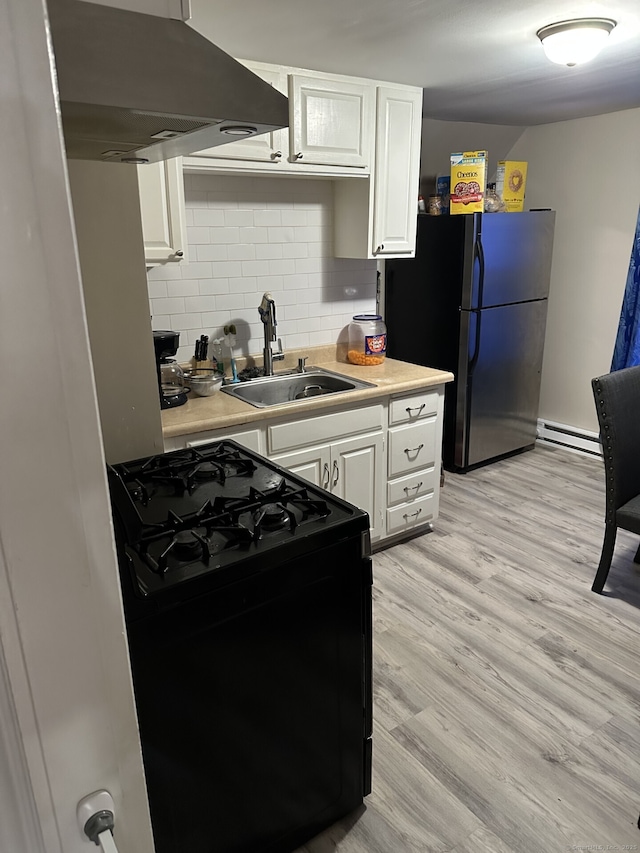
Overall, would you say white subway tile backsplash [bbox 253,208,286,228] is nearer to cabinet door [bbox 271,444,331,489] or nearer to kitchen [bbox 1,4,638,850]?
cabinet door [bbox 271,444,331,489]

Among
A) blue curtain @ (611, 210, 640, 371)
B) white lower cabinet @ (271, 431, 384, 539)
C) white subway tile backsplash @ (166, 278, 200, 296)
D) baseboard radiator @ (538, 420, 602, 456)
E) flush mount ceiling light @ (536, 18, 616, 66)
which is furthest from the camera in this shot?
baseboard radiator @ (538, 420, 602, 456)

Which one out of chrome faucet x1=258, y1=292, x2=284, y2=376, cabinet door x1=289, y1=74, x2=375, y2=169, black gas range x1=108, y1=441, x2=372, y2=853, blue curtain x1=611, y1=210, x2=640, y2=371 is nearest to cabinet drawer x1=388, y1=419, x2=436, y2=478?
chrome faucet x1=258, y1=292, x2=284, y2=376

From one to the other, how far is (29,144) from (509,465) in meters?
4.23

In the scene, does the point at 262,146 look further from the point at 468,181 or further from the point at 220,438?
the point at 468,181

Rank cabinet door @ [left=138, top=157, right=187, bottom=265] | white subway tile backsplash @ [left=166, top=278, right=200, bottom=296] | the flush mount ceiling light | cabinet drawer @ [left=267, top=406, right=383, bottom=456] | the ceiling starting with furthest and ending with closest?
white subway tile backsplash @ [left=166, top=278, right=200, bottom=296], cabinet drawer @ [left=267, top=406, right=383, bottom=456], cabinet door @ [left=138, top=157, right=187, bottom=265], the flush mount ceiling light, the ceiling

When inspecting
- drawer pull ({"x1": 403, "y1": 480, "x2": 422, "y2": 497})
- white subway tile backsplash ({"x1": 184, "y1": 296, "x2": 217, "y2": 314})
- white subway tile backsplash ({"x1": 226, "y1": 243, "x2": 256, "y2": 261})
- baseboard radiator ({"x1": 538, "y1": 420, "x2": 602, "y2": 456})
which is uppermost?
white subway tile backsplash ({"x1": 226, "y1": 243, "x2": 256, "y2": 261})

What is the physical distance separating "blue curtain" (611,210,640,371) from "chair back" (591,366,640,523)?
153cm

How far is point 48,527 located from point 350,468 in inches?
97.1

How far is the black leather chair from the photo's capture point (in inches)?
101

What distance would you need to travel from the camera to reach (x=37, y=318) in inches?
16.2

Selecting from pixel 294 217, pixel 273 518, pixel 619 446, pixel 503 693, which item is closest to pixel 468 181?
pixel 294 217

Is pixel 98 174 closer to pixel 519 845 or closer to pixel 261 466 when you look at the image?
pixel 261 466

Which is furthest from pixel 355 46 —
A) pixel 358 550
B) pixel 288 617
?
pixel 288 617

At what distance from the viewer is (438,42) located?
226 centimetres
